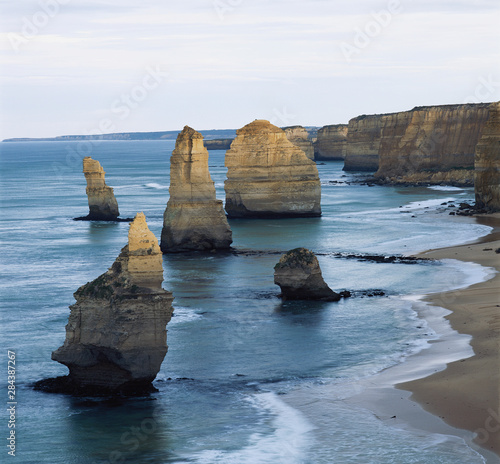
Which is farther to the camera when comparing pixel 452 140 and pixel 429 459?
pixel 452 140

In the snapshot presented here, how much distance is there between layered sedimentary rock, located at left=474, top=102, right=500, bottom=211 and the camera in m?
65.8

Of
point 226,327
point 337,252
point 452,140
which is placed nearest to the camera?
point 226,327

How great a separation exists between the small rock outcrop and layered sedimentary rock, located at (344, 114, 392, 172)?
11239cm

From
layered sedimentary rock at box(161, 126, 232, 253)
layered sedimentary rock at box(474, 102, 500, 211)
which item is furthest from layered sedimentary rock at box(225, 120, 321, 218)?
layered sedimentary rock at box(161, 126, 232, 253)

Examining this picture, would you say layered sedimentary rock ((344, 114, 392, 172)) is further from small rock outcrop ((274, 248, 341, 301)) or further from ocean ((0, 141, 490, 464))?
small rock outcrop ((274, 248, 341, 301))

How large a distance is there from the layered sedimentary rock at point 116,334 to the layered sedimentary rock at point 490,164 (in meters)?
50.4

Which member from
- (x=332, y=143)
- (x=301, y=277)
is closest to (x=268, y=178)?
(x=301, y=277)

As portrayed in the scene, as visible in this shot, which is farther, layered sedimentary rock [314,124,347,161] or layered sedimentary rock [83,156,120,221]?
layered sedimentary rock [314,124,347,161]

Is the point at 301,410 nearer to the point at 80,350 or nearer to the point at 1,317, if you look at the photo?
the point at 80,350

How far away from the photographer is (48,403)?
21.0m

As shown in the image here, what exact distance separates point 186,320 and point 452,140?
275 ft

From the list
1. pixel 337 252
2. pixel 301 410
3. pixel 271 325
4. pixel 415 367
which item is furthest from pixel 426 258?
pixel 301 410

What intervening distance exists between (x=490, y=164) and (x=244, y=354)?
45.6 metres

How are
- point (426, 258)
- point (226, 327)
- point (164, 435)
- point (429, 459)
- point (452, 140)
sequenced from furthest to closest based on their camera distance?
point (452, 140)
point (426, 258)
point (226, 327)
point (164, 435)
point (429, 459)
